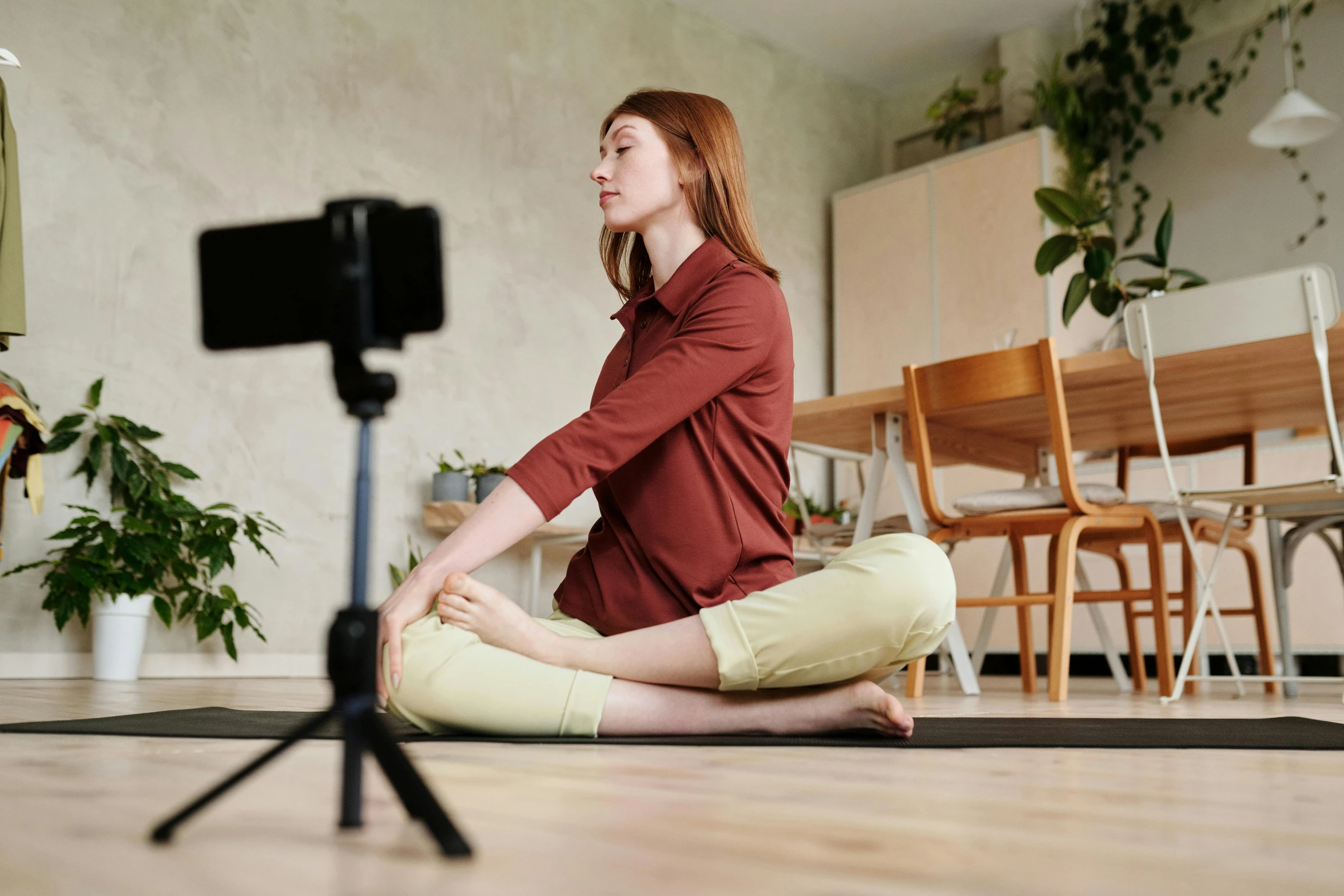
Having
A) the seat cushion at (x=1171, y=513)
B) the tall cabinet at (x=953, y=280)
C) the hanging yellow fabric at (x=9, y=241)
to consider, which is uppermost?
the tall cabinet at (x=953, y=280)

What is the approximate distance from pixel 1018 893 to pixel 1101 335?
5.46 m

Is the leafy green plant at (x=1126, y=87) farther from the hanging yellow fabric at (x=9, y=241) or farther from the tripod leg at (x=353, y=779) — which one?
the tripod leg at (x=353, y=779)

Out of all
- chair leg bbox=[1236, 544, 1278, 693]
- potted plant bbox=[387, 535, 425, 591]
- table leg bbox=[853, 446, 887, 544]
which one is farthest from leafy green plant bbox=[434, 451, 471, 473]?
chair leg bbox=[1236, 544, 1278, 693]

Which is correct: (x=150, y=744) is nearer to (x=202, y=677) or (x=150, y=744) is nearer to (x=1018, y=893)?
(x=1018, y=893)

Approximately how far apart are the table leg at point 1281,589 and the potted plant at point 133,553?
9.00 feet

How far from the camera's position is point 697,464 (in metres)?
1.39

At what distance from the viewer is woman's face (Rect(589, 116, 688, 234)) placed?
155cm

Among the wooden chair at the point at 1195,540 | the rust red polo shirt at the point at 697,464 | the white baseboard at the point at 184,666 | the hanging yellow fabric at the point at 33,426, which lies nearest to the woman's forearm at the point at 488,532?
the rust red polo shirt at the point at 697,464

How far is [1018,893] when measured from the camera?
19.4 inches

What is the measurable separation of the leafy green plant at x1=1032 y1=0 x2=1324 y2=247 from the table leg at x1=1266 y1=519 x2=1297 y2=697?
9.77 feet

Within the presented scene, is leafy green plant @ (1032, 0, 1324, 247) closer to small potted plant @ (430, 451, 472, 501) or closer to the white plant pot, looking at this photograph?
small potted plant @ (430, 451, 472, 501)

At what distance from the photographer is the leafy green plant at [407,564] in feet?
13.1

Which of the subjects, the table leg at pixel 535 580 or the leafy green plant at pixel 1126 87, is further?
the leafy green plant at pixel 1126 87

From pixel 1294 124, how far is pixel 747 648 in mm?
4417
